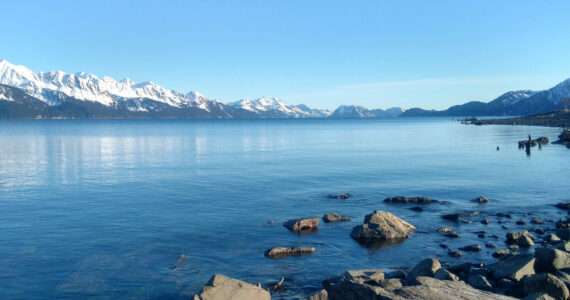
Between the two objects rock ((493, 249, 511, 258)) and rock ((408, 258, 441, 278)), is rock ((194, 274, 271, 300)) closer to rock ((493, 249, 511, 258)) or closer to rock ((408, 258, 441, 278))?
rock ((408, 258, 441, 278))

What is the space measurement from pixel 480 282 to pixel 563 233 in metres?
10.4

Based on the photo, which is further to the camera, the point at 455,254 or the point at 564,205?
the point at 564,205

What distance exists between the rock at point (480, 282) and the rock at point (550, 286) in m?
1.43

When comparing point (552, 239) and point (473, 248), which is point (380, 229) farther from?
point (552, 239)

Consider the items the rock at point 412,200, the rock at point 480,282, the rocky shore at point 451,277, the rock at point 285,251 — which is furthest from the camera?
the rock at point 412,200

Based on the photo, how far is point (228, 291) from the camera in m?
15.9

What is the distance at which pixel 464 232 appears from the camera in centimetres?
2652

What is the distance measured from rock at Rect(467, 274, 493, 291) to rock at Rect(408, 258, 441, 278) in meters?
1.34

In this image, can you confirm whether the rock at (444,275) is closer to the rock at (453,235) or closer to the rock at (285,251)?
the rock at (285,251)

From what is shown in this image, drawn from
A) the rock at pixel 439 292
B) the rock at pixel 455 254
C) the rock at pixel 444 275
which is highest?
the rock at pixel 439 292

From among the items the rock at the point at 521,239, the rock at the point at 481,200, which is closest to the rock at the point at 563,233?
the rock at the point at 521,239

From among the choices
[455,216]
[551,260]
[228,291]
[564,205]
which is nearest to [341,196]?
[455,216]

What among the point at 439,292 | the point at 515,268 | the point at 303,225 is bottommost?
the point at 303,225

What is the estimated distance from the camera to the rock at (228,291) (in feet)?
51.5
